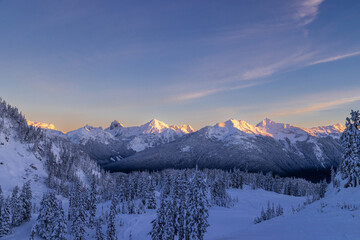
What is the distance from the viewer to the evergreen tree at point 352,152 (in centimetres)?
3441

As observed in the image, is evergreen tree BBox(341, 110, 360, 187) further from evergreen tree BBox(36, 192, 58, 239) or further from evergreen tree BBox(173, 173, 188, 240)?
evergreen tree BBox(36, 192, 58, 239)

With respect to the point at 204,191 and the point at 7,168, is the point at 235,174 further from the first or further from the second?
the point at 7,168

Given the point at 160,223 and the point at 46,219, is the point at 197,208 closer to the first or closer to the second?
the point at 160,223

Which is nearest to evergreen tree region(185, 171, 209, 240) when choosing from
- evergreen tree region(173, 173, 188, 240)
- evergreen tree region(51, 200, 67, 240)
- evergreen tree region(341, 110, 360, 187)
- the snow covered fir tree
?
the snow covered fir tree

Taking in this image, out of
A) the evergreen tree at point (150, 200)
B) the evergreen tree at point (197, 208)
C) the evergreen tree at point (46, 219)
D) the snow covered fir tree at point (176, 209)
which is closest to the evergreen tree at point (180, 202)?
the snow covered fir tree at point (176, 209)

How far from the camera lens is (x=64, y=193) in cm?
17450

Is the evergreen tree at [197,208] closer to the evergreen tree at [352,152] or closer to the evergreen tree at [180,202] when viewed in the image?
the evergreen tree at [180,202]

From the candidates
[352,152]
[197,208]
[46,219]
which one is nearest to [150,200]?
[46,219]

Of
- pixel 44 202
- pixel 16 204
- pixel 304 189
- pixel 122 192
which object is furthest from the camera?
pixel 304 189

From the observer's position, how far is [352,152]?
120 ft

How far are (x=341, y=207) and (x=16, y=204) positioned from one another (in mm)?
99125

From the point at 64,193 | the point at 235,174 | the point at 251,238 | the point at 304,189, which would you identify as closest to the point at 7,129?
the point at 64,193

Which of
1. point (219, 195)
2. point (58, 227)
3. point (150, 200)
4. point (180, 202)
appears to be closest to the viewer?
point (180, 202)

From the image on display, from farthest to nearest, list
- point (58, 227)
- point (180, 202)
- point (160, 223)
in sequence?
1. point (58, 227)
2. point (160, 223)
3. point (180, 202)
